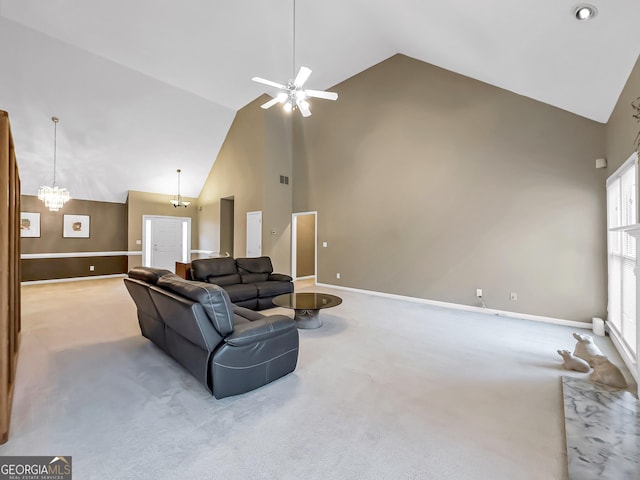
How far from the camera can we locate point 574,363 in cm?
275

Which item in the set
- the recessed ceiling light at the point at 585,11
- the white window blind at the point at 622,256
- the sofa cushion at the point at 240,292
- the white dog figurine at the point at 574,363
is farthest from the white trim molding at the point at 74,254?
the white window blind at the point at 622,256

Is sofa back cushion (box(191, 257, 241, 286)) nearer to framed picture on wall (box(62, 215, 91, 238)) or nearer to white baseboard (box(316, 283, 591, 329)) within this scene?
white baseboard (box(316, 283, 591, 329))

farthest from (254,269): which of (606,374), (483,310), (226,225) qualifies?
(606,374)

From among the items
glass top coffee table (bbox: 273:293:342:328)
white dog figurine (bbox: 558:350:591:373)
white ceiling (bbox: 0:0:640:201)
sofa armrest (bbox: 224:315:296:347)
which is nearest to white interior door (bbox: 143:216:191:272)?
white ceiling (bbox: 0:0:640:201)

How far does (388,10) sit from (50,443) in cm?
594

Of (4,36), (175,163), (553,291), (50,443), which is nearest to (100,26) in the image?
(4,36)

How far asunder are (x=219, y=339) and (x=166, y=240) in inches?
332

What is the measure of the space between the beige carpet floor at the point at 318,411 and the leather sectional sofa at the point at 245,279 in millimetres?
1303

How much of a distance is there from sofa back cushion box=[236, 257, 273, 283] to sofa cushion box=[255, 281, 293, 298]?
10.3 inches

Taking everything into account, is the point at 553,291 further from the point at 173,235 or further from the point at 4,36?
the point at 173,235

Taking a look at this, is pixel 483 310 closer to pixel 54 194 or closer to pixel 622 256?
pixel 622 256

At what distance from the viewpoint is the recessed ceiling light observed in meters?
2.41

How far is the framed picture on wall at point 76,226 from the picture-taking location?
796 centimetres

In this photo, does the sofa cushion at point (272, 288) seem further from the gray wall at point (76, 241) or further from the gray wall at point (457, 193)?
the gray wall at point (76, 241)
